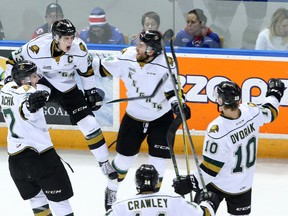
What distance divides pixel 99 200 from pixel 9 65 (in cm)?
132

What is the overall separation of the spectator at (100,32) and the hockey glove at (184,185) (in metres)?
2.86

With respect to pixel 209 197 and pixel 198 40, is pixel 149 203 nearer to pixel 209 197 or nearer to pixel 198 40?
pixel 209 197

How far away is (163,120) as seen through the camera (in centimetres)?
584

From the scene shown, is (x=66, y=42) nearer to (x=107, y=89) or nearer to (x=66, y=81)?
(x=66, y=81)

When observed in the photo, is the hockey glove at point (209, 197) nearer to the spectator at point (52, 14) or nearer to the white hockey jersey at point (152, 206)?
the white hockey jersey at point (152, 206)

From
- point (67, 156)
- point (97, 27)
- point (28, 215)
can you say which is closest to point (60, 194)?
point (28, 215)

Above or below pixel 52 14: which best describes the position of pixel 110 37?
below

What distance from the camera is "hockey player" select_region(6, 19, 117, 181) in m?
5.80

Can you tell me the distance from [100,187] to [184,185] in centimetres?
189

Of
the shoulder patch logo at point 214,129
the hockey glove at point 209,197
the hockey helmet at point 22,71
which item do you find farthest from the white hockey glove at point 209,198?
the hockey helmet at point 22,71

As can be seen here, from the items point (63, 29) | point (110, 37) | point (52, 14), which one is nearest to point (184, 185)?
point (63, 29)

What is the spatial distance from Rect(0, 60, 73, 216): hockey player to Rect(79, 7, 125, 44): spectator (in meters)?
2.40

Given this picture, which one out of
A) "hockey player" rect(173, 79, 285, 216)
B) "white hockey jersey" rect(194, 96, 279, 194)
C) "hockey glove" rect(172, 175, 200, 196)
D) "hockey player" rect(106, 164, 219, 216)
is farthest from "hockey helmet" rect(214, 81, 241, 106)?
"hockey player" rect(106, 164, 219, 216)

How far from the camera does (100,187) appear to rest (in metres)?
6.58
